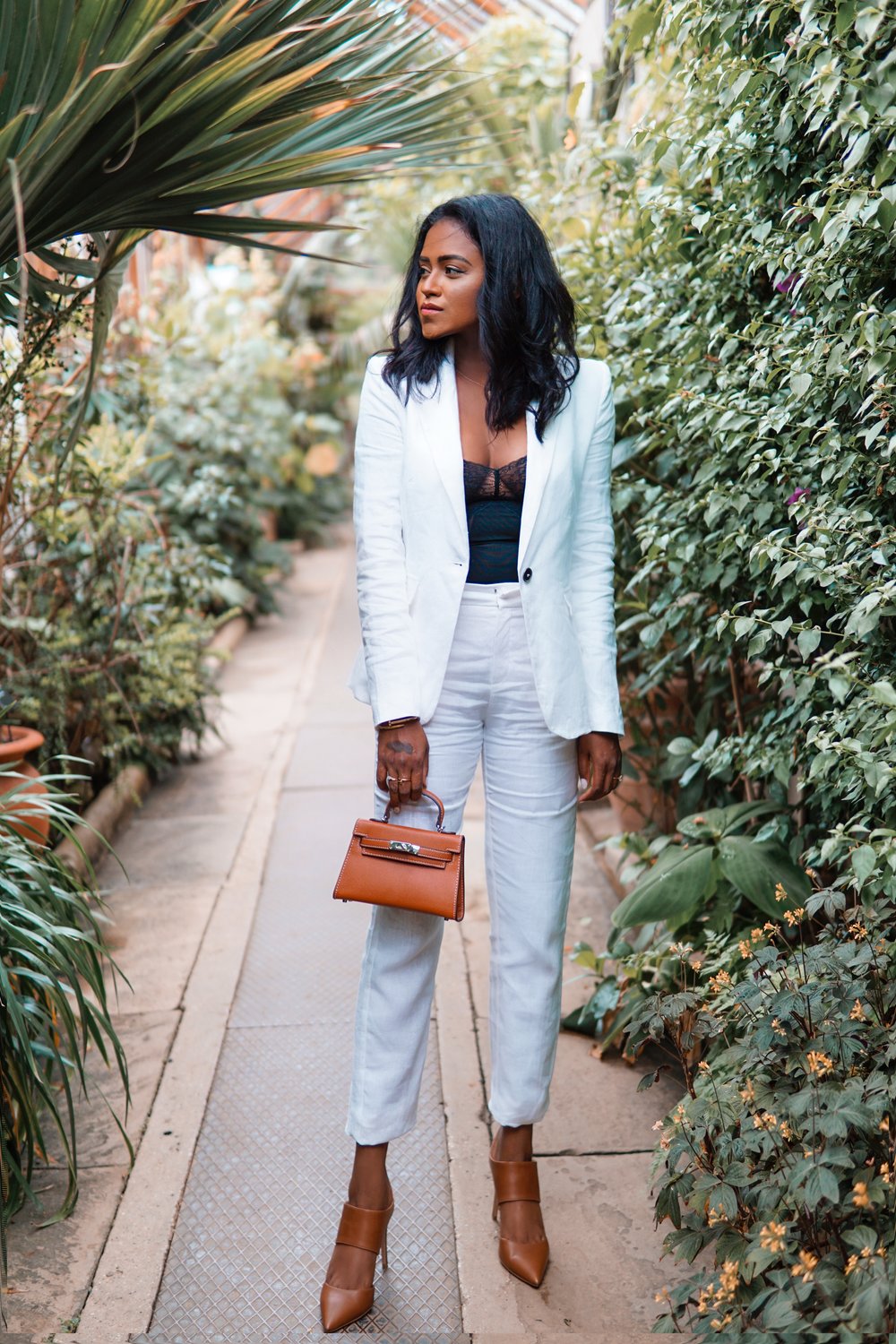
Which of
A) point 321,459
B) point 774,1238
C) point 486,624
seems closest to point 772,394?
point 486,624

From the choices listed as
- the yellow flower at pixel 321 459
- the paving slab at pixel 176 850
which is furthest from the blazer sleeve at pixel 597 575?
the yellow flower at pixel 321 459

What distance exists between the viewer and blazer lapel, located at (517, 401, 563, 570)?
2.16 meters

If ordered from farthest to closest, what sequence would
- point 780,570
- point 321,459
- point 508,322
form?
point 321,459
point 508,322
point 780,570

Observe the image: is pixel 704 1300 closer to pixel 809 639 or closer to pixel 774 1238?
pixel 774 1238

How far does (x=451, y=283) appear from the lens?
7.17 feet

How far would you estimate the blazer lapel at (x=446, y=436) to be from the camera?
214 cm

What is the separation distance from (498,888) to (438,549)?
0.63 meters

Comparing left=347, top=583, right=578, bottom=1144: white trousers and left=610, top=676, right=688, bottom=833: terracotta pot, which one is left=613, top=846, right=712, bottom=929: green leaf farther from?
left=610, top=676, right=688, bottom=833: terracotta pot

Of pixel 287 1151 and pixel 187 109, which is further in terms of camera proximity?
pixel 287 1151

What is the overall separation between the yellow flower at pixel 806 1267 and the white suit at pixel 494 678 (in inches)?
28.2

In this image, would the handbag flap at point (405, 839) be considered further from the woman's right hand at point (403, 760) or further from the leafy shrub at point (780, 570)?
the leafy shrub at point (780, 570)

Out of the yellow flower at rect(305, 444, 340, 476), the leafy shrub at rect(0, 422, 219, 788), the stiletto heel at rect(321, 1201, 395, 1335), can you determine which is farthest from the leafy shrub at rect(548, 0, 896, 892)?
the yellow flower at rect(305, 444, 340, 476)

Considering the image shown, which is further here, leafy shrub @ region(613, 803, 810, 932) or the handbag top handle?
leafy shrub @ region(613, 803, 810, 932)

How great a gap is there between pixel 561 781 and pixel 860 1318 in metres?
0.99
